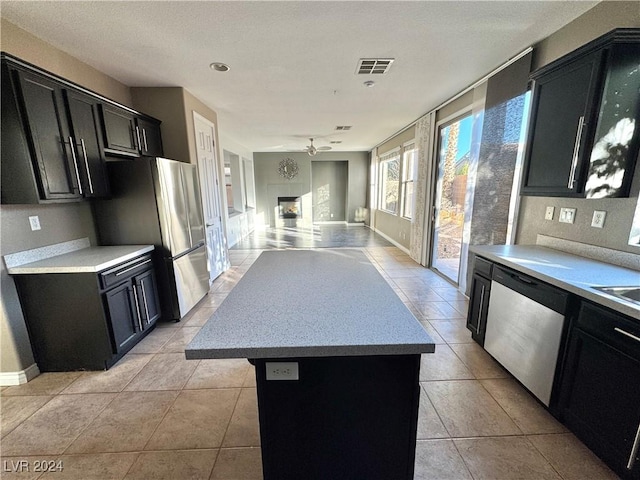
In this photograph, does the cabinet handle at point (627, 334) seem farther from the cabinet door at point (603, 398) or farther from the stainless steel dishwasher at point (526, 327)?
the stainless steel dishwasher at point (526, 327)

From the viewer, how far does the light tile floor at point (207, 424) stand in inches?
55.6

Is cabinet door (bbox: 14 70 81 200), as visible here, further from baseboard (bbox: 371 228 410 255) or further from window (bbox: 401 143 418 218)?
baseboard (bbox: 371 228 410 255)

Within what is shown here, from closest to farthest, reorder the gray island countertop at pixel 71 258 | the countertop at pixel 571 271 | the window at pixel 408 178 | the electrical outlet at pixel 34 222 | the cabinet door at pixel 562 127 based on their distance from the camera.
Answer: the countertop at pixel 571 271
the cabinet door at pixel 562 127
the gray island countertop at pixel 71 258
the electrical outlet at pixel 34 222
the window at pixel 408 178

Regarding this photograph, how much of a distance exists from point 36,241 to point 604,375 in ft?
12.8

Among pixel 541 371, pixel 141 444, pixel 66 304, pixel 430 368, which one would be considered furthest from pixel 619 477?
pixel 66 304

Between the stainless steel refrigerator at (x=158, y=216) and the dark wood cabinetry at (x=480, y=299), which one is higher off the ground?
the stainless steel refrigerator at (x=158, y=216)

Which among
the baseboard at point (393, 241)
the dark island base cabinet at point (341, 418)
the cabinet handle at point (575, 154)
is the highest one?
the cabinet handle at point (575, 154)

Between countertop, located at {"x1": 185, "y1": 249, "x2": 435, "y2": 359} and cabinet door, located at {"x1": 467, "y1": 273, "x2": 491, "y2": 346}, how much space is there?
1.23m

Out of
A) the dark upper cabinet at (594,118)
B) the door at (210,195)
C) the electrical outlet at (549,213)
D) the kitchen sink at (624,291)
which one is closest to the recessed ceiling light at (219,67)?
the door at (210,195)

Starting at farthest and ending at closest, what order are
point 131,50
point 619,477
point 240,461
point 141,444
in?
point 131,50 → point 141,444 → point 240,461 → point 619,477

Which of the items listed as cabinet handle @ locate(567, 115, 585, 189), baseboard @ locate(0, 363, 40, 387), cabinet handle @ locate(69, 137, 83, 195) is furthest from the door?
cabinet handle @ locate(567, 115, 585, 189)

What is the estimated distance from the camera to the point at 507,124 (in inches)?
105

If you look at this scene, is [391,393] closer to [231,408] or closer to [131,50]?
[231,408]

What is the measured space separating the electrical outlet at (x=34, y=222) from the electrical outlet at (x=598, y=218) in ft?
14.1
